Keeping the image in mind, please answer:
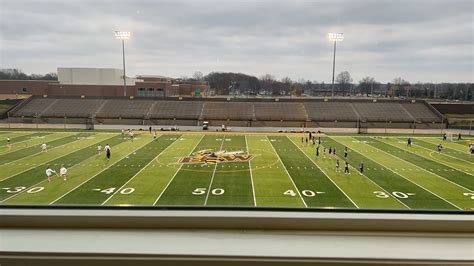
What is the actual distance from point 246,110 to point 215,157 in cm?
1619

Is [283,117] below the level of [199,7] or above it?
below

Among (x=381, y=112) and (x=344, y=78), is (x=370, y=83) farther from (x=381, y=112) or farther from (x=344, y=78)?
(x=381, y=112)

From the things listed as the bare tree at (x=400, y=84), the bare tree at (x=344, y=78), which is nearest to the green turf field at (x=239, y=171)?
the bare tree at (x=400, y=84)

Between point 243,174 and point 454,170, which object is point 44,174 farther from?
point 454,170

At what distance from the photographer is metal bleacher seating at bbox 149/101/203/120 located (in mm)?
28172

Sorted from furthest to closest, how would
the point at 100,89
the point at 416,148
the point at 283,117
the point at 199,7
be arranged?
1. the point at 283,117
2. the point at 100,89
3. the point at 416,148
4. the point at 199,7

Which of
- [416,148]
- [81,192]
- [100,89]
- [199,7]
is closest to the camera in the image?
[199,7]

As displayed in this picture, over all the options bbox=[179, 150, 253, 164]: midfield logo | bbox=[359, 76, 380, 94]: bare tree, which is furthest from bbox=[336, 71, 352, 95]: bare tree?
bbox=[179, 150, 253, 164]: midfield logo

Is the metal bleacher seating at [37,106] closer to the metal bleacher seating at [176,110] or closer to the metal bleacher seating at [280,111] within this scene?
the metal bleacher seating at [176,110]

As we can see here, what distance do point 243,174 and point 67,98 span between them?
786 inches

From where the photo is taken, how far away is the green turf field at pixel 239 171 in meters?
8.09

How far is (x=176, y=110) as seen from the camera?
96.0 ft

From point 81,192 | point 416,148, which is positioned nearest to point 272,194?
point 81,192

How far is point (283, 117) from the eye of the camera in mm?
28391
